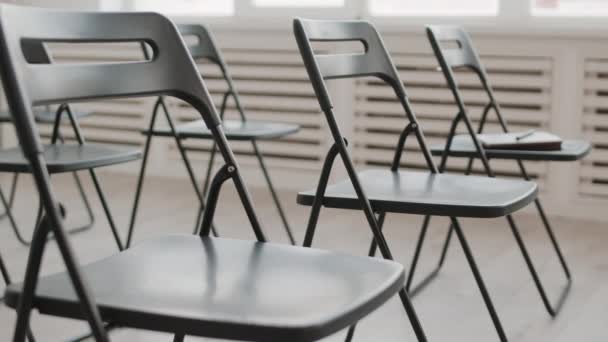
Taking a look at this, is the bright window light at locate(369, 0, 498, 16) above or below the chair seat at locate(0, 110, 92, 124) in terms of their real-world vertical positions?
above

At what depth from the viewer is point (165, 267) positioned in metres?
1.33

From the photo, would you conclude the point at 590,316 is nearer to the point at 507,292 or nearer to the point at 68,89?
the point at 507,292

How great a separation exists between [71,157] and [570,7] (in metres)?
2.61

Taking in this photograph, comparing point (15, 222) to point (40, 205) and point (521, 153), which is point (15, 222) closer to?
point (40, 205)

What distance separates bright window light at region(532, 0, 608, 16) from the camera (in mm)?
3971

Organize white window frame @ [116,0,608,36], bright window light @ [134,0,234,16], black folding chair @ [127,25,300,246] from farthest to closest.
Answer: bright window light @ [134,0,234,16]
white window frame @ [116,0,608,36]
black folding chair @ [127,25,300,246]

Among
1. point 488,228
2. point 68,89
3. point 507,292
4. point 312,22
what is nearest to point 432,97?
point 488,228

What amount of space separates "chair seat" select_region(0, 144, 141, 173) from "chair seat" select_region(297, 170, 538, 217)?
722mm

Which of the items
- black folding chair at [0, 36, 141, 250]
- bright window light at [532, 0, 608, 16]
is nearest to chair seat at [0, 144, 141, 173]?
black folding chair at [0, 36, 141, 250]

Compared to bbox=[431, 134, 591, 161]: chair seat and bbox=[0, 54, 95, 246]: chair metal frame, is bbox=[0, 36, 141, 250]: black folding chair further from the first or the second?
bbox=[431, 134, 591, 161]: chair seat

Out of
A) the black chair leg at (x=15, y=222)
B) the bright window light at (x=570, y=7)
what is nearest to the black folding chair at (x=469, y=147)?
the bright window light at (x=570, y=7)

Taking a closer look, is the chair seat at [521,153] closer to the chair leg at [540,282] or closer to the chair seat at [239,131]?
the chair leg at [540,282]

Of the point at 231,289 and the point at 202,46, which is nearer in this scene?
the point at 231,289

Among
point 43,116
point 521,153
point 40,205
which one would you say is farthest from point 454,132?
point 43,116
